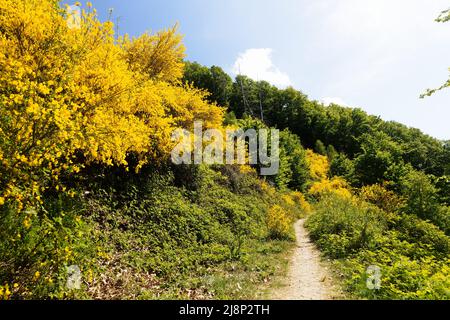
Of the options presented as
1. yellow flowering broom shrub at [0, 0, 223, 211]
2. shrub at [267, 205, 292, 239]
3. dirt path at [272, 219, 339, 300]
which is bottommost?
dirt path at [272, 219, 339, 300]

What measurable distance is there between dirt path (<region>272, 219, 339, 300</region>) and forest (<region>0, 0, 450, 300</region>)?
486mm

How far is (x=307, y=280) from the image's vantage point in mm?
10148

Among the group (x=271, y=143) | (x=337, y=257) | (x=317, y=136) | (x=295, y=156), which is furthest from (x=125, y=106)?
(x=317, y=136)

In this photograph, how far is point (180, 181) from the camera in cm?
1627

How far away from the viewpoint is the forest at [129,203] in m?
6.69

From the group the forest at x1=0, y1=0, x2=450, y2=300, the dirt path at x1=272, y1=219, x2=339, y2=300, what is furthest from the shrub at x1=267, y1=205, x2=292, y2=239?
the dirt path at x1=272, y1=219, x2=339, y2=300

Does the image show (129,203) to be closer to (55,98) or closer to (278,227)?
(55,98)

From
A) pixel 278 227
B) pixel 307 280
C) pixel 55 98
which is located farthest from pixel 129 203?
pixel 278 227

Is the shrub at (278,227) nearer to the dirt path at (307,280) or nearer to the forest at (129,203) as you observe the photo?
the forest at (129,203)

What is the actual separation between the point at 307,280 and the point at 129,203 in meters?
7.11

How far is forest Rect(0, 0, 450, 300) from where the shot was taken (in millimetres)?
6691

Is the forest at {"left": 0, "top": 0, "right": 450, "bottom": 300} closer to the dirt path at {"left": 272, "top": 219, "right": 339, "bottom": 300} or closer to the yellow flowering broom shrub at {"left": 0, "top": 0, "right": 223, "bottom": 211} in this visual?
the yellow flowering broom shrub at {"left": 0, "top": 0, "right": 223, "bottom": 211}

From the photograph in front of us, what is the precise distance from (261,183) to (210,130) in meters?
7.25
